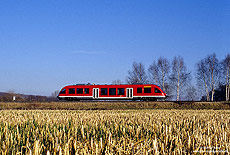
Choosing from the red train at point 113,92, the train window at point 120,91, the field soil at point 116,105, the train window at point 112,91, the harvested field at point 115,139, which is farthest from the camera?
the train window at point 112,91

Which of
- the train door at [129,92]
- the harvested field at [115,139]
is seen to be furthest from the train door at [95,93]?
the harvested field at [115,139]

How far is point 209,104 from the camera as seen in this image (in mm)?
25125

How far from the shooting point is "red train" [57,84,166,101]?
105ft

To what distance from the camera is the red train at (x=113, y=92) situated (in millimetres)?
32125

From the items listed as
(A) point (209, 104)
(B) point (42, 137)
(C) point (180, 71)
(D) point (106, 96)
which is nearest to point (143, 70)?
(C) point (180, 71)

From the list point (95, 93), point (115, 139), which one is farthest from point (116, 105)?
point (115, 139)

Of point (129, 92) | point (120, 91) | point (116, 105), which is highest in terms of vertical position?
point (120, 91)

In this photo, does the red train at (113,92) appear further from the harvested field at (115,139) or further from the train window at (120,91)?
the harvested field at (115,139)

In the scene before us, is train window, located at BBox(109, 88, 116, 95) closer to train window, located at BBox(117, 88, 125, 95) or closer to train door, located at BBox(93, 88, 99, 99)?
train window, located at BBox(117, 88, 125, 95)

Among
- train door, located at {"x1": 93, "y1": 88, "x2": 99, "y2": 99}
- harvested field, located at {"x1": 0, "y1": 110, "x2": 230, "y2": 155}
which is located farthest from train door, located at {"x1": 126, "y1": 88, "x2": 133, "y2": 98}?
harvested field, located at {"x1": 0, "y1": 110, "x2": 230, "y2": 155}

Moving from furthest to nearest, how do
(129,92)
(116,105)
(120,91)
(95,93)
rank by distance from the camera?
(95,93), (120,91), (129,92), (116,105)

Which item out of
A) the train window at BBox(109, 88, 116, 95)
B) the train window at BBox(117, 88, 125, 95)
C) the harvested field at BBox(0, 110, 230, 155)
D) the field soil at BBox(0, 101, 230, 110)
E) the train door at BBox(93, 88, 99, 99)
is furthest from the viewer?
the train door at BBox(93, 88, 99, 99)

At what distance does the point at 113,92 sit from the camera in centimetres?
3325

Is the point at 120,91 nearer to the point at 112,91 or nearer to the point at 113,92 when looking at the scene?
the point at 113,92
